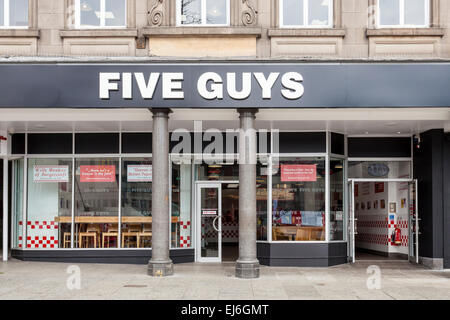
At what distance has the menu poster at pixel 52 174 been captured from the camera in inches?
618

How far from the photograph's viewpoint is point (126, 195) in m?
15.6

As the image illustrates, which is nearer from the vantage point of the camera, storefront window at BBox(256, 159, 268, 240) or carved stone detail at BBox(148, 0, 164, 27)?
carved stone detail at BBox(148, 0, 164, 27)

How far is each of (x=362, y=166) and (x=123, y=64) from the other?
289 inches

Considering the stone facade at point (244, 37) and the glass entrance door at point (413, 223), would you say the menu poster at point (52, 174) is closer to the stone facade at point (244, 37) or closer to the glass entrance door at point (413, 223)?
the stone facade at point (244, 37)

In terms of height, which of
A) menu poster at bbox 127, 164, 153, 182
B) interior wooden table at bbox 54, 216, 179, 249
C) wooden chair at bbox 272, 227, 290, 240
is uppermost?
menu poster at bbox 127, 164, 153, 182

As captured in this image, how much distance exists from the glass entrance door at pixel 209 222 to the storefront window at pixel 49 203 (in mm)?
3510

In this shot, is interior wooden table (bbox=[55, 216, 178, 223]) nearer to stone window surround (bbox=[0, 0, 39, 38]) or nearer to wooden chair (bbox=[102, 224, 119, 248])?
wooden chair (bbox=[102, 224, 119, 248])

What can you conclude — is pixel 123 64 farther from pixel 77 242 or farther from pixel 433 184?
pixel 433 184

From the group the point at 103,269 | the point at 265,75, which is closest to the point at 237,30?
the point at 265,75

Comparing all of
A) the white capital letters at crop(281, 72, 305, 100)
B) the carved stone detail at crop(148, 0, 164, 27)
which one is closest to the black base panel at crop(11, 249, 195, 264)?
the white capital letters at crop(281, 72, 305, 100)

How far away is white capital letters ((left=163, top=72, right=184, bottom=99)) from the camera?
41.0 ft

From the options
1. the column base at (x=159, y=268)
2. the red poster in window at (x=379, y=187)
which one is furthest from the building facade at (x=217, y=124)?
the red poster in window at (x=379, y=187)

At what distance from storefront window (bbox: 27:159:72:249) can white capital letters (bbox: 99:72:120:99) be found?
386cm

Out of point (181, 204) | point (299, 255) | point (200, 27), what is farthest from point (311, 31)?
point (181, 204)
